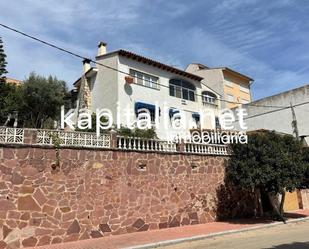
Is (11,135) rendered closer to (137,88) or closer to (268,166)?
(268,166)

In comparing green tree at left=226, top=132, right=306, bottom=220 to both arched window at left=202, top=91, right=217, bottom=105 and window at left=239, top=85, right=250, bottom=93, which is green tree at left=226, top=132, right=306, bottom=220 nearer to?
arched window at left=202, top=91, right=217, bottom=105

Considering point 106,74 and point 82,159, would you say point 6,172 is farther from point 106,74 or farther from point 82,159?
point 106,74

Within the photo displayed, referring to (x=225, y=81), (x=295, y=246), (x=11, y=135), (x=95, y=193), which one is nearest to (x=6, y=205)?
(x=11, y=135)

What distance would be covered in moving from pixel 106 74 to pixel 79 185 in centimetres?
1500

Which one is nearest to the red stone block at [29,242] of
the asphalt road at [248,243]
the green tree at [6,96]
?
the asphalt road at [248,243]

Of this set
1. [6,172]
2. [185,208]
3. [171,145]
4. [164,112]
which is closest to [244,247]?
[185,208]

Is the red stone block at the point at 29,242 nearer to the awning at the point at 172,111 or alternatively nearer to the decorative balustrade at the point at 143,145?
the decorative balustrade at the point at 143,145

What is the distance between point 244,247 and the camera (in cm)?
1020

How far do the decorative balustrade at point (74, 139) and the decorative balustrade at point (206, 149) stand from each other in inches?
171

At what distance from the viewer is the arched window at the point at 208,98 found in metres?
32.7

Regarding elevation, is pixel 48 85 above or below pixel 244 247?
above

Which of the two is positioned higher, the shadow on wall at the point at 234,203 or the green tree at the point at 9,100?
the green tree at the point at 9,100

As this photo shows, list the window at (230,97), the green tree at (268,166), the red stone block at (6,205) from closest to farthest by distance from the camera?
the red stone block at (6,205)
the green tree at (268,166)
the window at (230,97)

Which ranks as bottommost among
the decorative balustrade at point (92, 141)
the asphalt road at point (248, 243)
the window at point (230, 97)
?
the asphalt road at point (248, 243)
